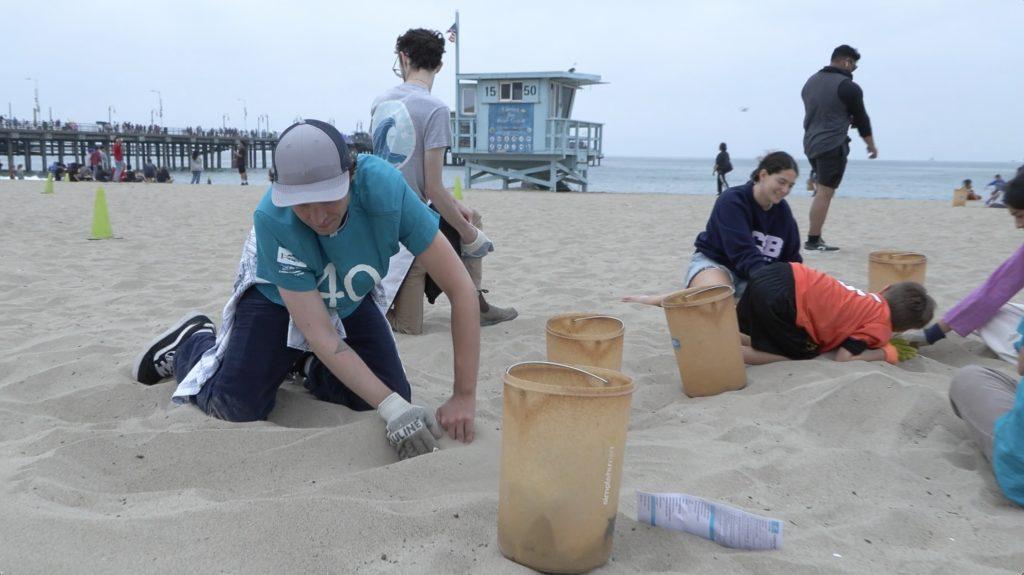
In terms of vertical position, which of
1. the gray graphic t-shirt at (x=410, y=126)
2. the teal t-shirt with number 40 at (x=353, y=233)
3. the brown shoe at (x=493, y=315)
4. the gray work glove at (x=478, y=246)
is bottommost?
the brown shoe at (x=493, y=315)

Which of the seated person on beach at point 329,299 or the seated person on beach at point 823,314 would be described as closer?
the seated person on beach at point 329,299

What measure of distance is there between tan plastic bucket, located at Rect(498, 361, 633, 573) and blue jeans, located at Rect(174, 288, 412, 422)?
4.06ft

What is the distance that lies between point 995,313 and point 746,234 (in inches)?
46.9

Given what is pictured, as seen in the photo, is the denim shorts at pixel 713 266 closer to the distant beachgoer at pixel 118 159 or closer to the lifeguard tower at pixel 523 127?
the lifeguard tower at pixel 523 127

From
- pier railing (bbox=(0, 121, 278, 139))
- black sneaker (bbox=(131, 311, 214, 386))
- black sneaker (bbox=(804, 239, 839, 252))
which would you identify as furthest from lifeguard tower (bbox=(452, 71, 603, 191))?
pier railing (bbox=(0, 121, 278, 139))

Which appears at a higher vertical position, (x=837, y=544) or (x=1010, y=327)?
(x=1010, y=327)

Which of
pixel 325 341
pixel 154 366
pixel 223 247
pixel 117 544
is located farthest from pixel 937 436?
pixel 223 247

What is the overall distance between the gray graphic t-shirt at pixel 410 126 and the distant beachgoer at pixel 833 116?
4194 mm

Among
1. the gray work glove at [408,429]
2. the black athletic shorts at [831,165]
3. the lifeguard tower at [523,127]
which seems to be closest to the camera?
the gray work glove at [408,429]

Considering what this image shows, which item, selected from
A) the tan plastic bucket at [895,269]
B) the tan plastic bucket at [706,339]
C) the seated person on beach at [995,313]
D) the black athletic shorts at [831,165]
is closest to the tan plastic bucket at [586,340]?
the tan plastic bucket at [706,339]

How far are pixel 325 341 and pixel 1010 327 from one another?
3.11 metres

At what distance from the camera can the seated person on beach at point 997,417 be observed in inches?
81.9

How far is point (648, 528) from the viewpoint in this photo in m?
1.95

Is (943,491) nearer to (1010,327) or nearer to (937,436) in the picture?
(937,436)
